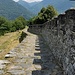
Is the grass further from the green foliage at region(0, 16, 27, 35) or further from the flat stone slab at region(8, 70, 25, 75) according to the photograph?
the green foliage at region(0, 16, 27, 35)

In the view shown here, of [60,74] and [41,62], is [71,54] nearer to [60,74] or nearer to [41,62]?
[60,74]

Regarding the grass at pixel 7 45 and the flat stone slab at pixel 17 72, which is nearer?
the flat stone slab at pixel 17 72

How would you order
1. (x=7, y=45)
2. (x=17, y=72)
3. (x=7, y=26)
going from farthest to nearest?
(x=7, y=26), (x=7, y=45), (x=17, y=72)

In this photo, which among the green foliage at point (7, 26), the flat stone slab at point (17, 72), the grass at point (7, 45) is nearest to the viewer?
the flat stone slab at point (17, 72)

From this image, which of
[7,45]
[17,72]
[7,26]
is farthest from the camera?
[7,26]

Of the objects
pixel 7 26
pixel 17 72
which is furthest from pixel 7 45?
pixel 7 26

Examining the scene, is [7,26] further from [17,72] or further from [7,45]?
[17,72]

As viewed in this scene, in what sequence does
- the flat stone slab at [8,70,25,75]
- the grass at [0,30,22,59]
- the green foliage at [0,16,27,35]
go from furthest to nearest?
the green foliage at [0,16,27,35] < the grass at [0,30,22,59] < the flat stone slab at [8,70,25,75]

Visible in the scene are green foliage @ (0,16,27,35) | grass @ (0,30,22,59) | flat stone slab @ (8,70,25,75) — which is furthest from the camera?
green foliage @ (0,16,27,35)

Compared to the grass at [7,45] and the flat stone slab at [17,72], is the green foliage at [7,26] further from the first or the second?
the flat stone slab at [17,72]

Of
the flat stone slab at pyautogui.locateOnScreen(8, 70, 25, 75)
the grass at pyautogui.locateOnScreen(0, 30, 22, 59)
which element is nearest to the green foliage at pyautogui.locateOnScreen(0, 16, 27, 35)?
the grass at pyautogui.locateOnScreen(0, 30, 22, 59)

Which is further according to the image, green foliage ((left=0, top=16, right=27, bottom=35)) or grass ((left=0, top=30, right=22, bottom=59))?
green foliage ((left=0, top=16, right=27, bottom=35))

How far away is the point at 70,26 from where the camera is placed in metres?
5.03

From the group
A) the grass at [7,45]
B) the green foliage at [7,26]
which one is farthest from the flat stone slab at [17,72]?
the green foliage at [7,26]
